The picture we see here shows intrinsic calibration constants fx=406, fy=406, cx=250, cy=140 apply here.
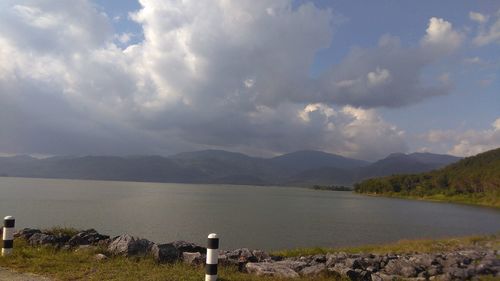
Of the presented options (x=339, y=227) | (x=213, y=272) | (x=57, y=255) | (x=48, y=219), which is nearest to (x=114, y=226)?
(x=48, y=219)

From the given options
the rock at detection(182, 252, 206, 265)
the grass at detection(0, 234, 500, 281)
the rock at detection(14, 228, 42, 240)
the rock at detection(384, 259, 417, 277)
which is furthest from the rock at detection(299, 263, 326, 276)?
the rock at detection(14, 228, 42, 240)

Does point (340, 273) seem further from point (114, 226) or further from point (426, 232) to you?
point (426, 232)

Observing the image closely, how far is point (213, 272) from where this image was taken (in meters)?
10.6

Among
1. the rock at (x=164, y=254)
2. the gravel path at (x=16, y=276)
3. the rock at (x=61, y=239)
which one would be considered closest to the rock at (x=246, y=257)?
the rock at (x=164, y=254)

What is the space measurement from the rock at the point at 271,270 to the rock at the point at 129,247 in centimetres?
376

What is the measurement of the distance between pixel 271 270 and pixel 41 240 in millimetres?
9277

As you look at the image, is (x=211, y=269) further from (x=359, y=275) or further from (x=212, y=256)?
(x=359, y=275)

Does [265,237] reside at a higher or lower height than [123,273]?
lower

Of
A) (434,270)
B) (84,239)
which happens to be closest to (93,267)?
(84,239)

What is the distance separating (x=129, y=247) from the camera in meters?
14.5

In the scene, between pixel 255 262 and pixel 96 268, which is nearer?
pixel 96 268

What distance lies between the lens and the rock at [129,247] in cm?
1433

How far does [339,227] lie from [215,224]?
63.9 ft

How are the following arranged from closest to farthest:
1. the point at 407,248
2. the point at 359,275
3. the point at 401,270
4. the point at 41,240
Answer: the point at 359,275
the point at 41,240
the point at 401,270
the point at 407,248
